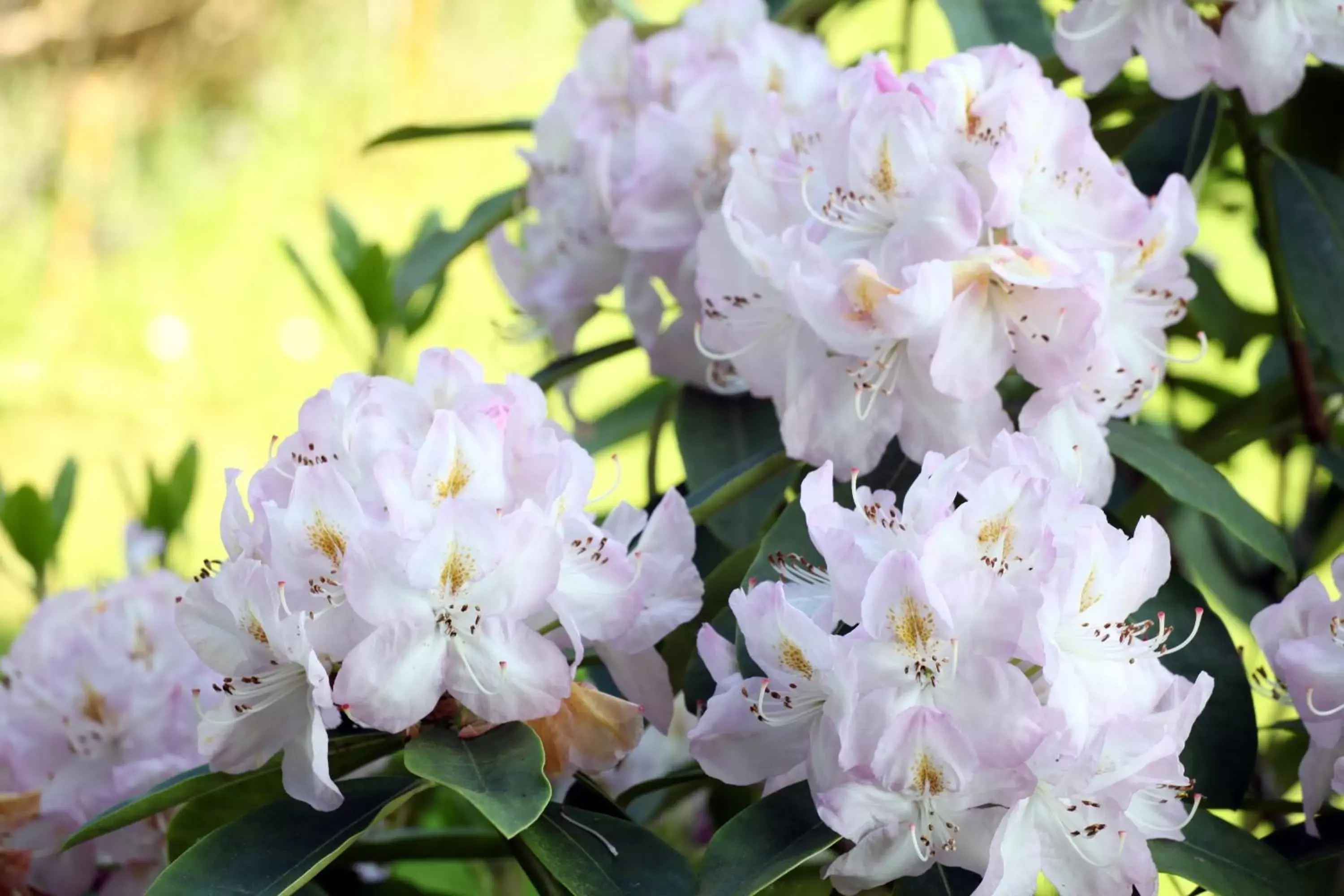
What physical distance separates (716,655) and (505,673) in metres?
0.09

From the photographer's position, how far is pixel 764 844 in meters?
0.58

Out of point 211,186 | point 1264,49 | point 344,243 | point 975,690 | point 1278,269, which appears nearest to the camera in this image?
point 975,690

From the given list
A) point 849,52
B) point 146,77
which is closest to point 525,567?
point 849,52

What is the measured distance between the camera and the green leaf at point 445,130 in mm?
1054

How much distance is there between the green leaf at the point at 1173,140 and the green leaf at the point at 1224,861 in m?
0.41

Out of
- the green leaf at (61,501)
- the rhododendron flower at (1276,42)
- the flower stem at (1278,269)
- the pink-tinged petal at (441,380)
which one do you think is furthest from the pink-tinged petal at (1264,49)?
the green leaf at (61,501)

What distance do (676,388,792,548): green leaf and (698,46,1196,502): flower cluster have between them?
0.10 m

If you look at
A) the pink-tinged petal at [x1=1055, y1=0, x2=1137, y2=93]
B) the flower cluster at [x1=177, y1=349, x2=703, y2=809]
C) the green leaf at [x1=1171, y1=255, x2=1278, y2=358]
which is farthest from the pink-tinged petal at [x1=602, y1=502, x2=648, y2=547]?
the green leaf at [x1=1171, y1=255, x2=1278, y2=358]

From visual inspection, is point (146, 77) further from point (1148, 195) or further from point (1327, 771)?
point (1327, 771)

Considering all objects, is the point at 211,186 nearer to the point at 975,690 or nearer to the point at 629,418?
the point at 629,418

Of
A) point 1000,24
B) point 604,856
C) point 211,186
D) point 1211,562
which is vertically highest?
point 1000,24

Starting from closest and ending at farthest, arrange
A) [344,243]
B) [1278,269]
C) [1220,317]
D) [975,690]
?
[975,690], [1278,269], [1220,317], [344,243]

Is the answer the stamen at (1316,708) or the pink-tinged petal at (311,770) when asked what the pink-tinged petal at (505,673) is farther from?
the stamen at (1316,708)

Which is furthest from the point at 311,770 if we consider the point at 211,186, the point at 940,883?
the point at 211,186
